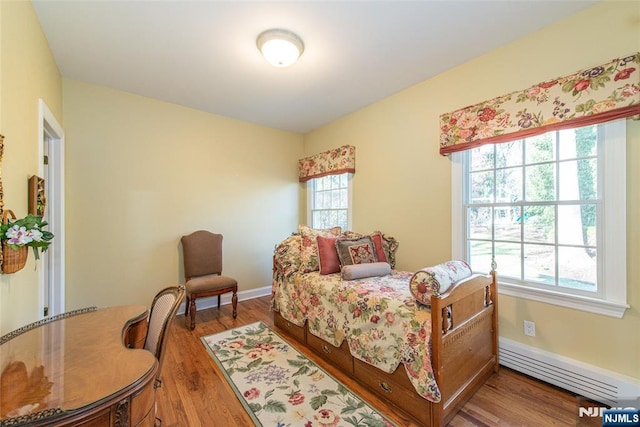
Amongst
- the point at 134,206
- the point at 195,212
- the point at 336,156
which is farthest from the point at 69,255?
the point at 336,156

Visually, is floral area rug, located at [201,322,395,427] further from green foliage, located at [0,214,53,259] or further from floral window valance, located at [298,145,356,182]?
floral window valance, located at [298,145,356,182]

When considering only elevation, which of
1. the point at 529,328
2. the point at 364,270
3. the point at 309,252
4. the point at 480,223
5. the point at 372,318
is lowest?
the point at 529,328

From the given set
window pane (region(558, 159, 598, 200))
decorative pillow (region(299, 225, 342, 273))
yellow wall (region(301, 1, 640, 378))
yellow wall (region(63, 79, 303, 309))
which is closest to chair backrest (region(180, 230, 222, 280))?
yellow wall (region(63, 79, 303, 309))

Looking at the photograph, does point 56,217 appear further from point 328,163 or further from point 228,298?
point 328,163

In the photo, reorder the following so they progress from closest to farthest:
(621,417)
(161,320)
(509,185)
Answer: (161,320), (621,417), (509,185)

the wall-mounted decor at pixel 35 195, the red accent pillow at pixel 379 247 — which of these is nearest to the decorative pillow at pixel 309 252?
the red accent pillow at pixel 379 247

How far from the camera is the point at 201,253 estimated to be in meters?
3.30

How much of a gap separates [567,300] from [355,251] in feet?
5.32

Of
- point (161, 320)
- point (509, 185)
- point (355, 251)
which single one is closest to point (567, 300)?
point (509, 185)

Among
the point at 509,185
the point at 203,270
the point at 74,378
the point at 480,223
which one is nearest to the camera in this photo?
the point at 74,378

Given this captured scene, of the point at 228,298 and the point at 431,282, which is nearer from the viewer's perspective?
the point at 431,282

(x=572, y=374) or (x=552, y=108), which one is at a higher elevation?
(x=552, y=108)

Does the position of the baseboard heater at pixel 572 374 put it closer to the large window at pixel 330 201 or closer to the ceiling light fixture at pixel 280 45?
the large window at pixel 330 201

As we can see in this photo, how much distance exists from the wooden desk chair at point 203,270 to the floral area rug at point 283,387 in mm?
511
